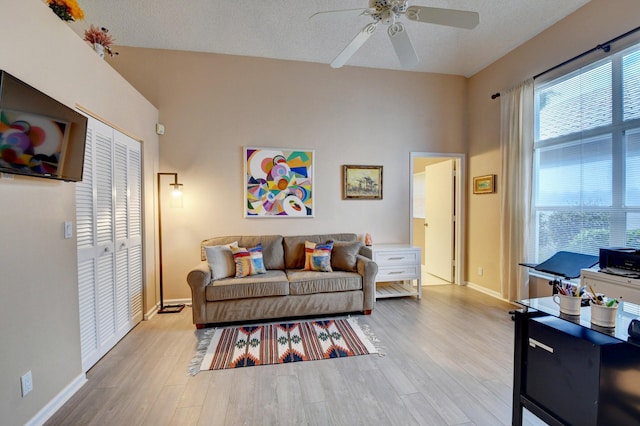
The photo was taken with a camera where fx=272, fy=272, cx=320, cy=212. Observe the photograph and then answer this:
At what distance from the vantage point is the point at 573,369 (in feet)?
4.33

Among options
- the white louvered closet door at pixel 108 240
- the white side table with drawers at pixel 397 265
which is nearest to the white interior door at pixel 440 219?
the white side table with drawers at pixel 397 265

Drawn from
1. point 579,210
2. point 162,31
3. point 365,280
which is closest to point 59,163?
point 162,31

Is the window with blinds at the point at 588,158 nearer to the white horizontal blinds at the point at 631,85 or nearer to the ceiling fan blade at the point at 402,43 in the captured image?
the white horizontal blinds at the point at 631,85

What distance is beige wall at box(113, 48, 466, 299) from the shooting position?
3611 mm

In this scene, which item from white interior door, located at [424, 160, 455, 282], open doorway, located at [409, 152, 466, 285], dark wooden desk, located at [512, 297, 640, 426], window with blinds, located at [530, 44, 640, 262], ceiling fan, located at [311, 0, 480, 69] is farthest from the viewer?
white interior door, located at [424, 160, 455, 282]

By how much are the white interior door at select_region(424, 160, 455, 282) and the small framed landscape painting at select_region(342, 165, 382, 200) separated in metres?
1.33

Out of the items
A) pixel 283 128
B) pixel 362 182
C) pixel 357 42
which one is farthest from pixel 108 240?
pixel 362 182

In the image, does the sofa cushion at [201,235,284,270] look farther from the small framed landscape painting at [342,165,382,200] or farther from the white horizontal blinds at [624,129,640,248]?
the white horizontal blinds at [624,129,640,248]

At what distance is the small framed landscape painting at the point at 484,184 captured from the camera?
3.87 meters

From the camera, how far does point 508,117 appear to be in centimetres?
358

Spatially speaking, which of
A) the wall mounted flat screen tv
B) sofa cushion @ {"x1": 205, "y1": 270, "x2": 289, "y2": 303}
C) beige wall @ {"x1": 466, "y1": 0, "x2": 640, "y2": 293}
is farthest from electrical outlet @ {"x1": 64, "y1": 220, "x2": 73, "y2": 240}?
beige wall @ {"x1": 466, "y1": 0, "x2": 640, "y2": 293}

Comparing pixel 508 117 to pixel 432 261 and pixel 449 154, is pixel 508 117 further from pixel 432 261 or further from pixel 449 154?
pixel 432 261

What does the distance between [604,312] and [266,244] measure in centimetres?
310

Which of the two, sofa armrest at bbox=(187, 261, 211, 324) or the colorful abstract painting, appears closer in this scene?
sofa armrest at bbox=(187, 261, 211, 324)
